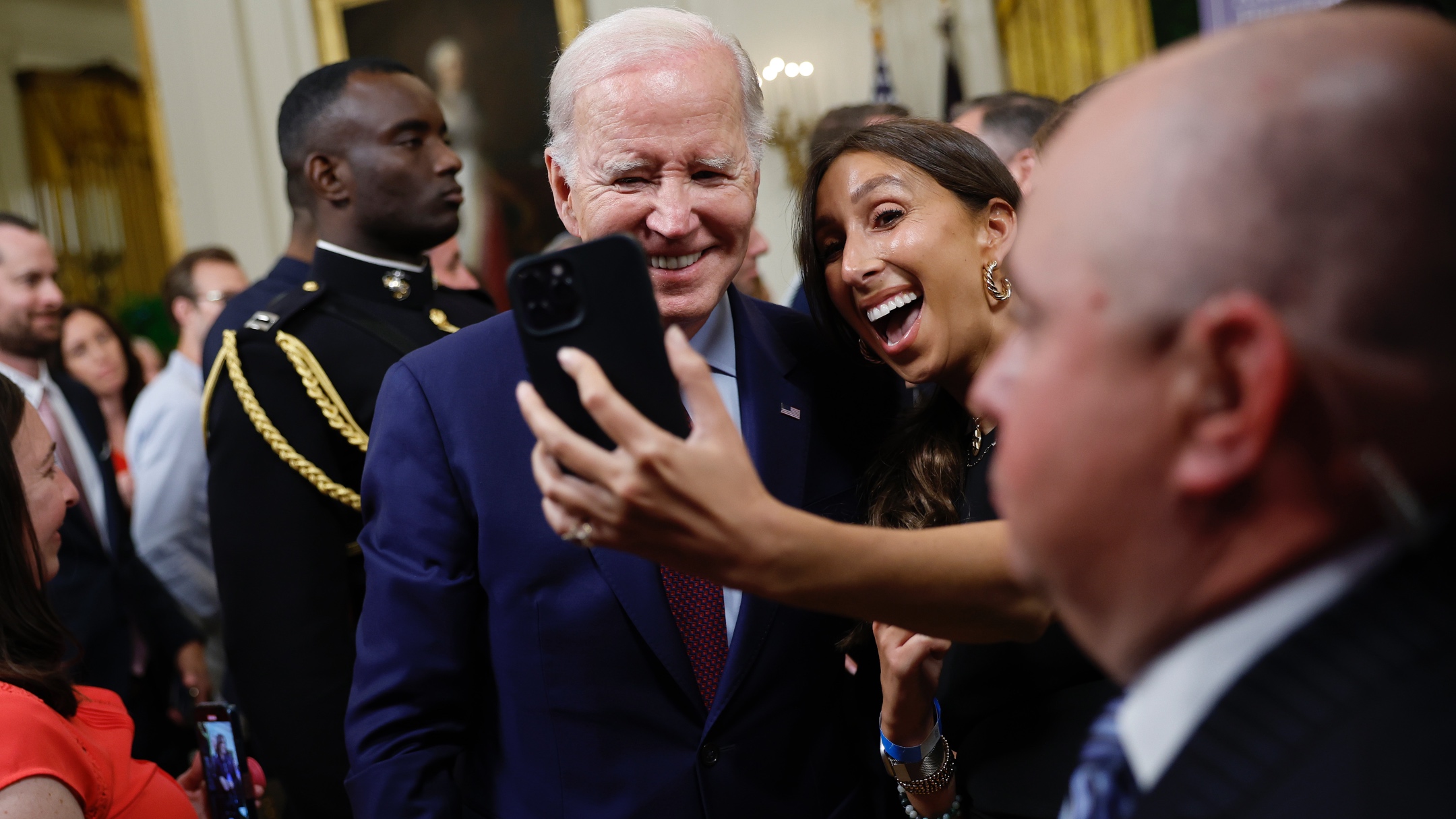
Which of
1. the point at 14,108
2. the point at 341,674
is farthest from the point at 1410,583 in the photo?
the point at 14,108

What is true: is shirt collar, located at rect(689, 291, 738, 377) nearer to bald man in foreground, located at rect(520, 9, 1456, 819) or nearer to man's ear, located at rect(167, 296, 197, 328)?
bald man in foreground, located at rect(520, 9, 1456, 819)

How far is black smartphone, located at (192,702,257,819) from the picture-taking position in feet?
6.06

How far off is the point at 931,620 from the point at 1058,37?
5.05 metres

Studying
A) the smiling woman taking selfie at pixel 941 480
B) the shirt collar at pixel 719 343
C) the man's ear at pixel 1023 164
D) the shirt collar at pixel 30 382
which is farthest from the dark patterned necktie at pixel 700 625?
the shirt collar at pixel 30 382

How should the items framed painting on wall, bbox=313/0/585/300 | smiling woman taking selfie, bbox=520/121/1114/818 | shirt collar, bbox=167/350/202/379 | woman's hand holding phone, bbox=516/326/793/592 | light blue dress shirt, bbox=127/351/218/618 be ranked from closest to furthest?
woman's hand holding phone, bbox=516/326/793/592 → smiling woman taking selfie, bbox=520/121/1114/818 → light blue dress shirt, bbox=127/351/218/618 → shirt collar, bbox=167/350/202/379 → framed painting on wall, bbox=313/0/585/300

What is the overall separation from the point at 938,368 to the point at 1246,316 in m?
1.15

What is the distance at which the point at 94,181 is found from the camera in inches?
437

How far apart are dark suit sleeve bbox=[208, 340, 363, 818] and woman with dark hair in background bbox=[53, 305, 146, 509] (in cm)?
322

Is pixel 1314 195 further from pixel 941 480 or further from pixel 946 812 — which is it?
pixel 946 812

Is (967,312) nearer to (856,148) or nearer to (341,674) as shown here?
(856,148)

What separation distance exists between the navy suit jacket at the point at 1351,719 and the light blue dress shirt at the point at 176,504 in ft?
12.7

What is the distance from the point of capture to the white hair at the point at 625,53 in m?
1.59

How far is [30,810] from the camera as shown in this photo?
1432 millimetres

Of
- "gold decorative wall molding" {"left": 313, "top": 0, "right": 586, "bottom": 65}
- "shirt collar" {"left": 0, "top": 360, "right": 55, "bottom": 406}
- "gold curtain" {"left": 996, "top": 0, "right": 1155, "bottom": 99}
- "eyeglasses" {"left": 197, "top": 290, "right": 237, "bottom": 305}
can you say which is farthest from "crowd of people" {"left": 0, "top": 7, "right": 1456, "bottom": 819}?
"gold decorative wall molding" {"left": 313, "top": 0, "right": 586, "bottom": 65}
